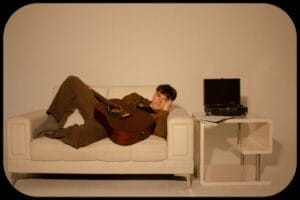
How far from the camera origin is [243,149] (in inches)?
105

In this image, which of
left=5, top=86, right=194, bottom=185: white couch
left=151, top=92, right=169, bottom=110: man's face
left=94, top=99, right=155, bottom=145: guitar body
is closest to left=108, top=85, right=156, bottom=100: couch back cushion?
left=151, top=92, right=169, bottom=110: man's face

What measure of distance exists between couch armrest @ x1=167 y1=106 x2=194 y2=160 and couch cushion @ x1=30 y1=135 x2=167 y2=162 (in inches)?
2.5

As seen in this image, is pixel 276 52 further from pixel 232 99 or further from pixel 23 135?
pixel 23 135

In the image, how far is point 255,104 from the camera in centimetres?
336

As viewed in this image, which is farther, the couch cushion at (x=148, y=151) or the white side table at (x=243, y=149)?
the white side table at (x=243, y=149)

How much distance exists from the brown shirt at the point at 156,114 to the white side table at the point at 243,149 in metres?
0.30

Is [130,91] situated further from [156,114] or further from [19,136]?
[19,136]

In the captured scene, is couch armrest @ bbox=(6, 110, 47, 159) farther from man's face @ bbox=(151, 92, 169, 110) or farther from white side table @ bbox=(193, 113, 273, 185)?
white side table @ bbox=(193, 113, 273, 185)

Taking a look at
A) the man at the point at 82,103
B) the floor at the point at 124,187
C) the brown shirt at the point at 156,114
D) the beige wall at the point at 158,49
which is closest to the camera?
the floor at the point at 124,187

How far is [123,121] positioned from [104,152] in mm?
272

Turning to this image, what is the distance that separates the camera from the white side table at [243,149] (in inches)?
103

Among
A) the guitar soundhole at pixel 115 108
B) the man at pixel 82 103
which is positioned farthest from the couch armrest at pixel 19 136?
the guitar soundhole at pixel 115 108

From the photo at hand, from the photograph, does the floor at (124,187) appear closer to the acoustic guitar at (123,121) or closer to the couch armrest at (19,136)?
the couch armrest at (19,136)

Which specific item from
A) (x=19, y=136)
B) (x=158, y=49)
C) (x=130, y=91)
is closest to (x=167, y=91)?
(x=130, y=91)
